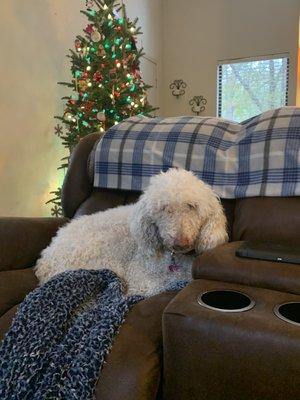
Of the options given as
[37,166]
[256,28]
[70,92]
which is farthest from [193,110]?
[37,166]

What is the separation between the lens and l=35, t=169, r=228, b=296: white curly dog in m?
1.30

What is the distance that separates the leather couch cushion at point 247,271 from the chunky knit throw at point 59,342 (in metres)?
0.26

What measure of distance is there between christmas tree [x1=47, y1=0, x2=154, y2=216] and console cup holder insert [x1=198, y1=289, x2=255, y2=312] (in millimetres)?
2393

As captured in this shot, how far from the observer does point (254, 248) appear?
1.11m

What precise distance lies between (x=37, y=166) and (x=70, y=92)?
0.88 metres

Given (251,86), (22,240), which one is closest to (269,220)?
(22,240)

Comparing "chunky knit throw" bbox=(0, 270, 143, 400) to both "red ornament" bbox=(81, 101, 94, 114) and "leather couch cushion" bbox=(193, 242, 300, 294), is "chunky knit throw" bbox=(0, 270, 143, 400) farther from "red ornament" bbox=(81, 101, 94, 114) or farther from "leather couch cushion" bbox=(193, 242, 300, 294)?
"red ornament" bbox=(81, 101, 94, 114)

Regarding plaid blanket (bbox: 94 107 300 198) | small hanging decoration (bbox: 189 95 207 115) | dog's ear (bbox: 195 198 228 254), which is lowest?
dog's ear (bbox: 195 198 228 254)

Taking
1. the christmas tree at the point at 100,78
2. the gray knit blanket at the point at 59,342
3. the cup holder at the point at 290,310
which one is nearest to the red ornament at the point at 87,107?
the christmas tree at the point at 100,78

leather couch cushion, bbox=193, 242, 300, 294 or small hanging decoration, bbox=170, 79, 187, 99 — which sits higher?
small hanging decoration, bbox=170, 79, 187, 99

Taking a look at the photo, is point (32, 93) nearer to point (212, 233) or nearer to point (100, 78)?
point (100, 78)

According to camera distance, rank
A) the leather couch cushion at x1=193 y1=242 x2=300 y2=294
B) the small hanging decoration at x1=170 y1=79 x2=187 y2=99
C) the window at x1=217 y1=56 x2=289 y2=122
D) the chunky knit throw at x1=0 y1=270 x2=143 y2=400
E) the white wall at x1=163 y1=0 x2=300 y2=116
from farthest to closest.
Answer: the small hanging decoration at x1=170 y1=79 x2=187 y2=99 → the window at x1=217 y1=56 x2=289 y2=122 → the white wall at x1=163 y1=0 x2=300 y2=116 → the leather couch cushion at x1=193 y1=242 x2=300 y2=294 → the chunky knit throw at x1=0 y1=270 x2=143 y2=400

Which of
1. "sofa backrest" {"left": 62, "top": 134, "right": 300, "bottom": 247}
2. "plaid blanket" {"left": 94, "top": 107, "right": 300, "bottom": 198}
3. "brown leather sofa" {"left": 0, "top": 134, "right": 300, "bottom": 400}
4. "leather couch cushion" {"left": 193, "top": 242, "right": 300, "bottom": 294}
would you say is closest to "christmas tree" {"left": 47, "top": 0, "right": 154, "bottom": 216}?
"sofa backrest" {"left": 62, "top": 134, "right": 300, "bottom": 247}

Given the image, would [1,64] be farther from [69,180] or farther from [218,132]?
[218,132]
